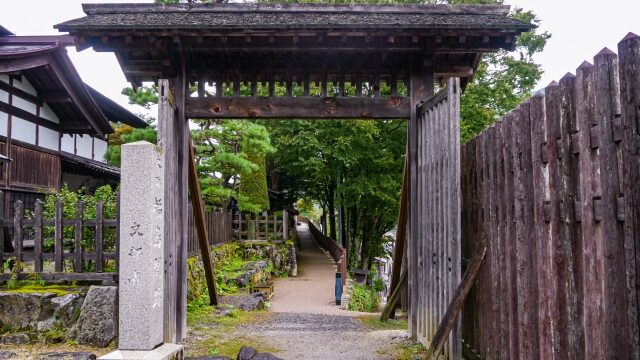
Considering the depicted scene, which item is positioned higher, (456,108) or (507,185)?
(456,108)

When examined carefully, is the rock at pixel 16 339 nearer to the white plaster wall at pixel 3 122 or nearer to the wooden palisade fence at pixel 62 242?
the wooden palisade fence at pixel 62 242

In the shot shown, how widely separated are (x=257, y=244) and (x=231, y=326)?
540 inches

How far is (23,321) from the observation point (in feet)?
22.7

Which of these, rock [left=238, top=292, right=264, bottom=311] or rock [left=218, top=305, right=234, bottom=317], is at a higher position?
rock [left=218, top=305, right=234, bottom=317]

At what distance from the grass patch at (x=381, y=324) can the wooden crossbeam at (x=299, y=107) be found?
162 inches

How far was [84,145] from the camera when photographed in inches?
805

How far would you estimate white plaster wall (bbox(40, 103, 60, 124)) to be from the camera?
648 inches

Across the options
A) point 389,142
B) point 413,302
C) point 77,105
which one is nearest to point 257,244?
point 389,142

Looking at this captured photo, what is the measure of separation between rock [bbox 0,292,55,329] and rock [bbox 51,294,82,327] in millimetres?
106

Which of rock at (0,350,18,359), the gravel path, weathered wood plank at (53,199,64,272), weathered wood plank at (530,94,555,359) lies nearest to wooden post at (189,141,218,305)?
the gravel path

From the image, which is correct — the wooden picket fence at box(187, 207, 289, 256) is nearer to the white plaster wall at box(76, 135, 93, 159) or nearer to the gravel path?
the white plaster wall at box(76, 135, 93, 159)

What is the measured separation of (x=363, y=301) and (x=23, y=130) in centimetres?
1181

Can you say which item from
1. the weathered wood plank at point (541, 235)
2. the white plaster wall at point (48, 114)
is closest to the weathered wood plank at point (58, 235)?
the weathered wood plank at point (541, 235)

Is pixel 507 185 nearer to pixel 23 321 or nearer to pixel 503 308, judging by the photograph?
pixel 503 308
